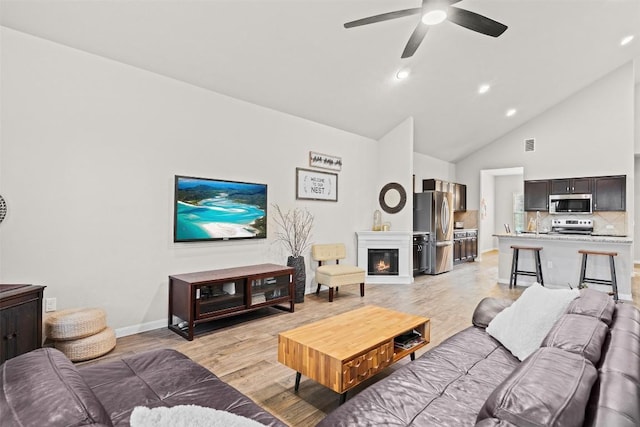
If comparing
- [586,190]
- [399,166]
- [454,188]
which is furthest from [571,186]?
[399,166]

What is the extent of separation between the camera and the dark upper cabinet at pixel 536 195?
24.4ft

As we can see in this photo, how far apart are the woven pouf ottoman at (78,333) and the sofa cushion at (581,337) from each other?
3315 mm

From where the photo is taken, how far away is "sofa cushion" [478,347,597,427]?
852 mm

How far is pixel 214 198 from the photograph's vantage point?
416 cm

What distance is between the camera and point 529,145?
796 centimetres

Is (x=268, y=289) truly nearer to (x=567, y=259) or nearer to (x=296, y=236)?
(x=296, y=236)

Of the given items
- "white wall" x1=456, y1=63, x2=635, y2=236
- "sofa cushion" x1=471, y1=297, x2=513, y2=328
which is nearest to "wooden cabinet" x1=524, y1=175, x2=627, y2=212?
"white wall" x1=456, y1=63, x2=635, y2=236

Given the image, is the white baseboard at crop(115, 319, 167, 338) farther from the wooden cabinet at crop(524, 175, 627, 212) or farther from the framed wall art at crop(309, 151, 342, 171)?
the wooden cabinet at crop(524, 175, 627, 212)

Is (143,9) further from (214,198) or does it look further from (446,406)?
(446,406)

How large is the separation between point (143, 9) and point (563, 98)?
26.7 ft

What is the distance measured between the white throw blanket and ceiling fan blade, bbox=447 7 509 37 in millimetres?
3123

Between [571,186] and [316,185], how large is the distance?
18.5 ft

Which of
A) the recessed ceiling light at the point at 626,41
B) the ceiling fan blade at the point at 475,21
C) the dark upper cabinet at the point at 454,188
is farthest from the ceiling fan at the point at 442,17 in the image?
the dark upper cabinet at the point at 454,188

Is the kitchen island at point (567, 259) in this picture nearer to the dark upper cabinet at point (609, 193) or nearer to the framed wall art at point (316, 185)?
the dark upper cabinet at point (609, 193)
